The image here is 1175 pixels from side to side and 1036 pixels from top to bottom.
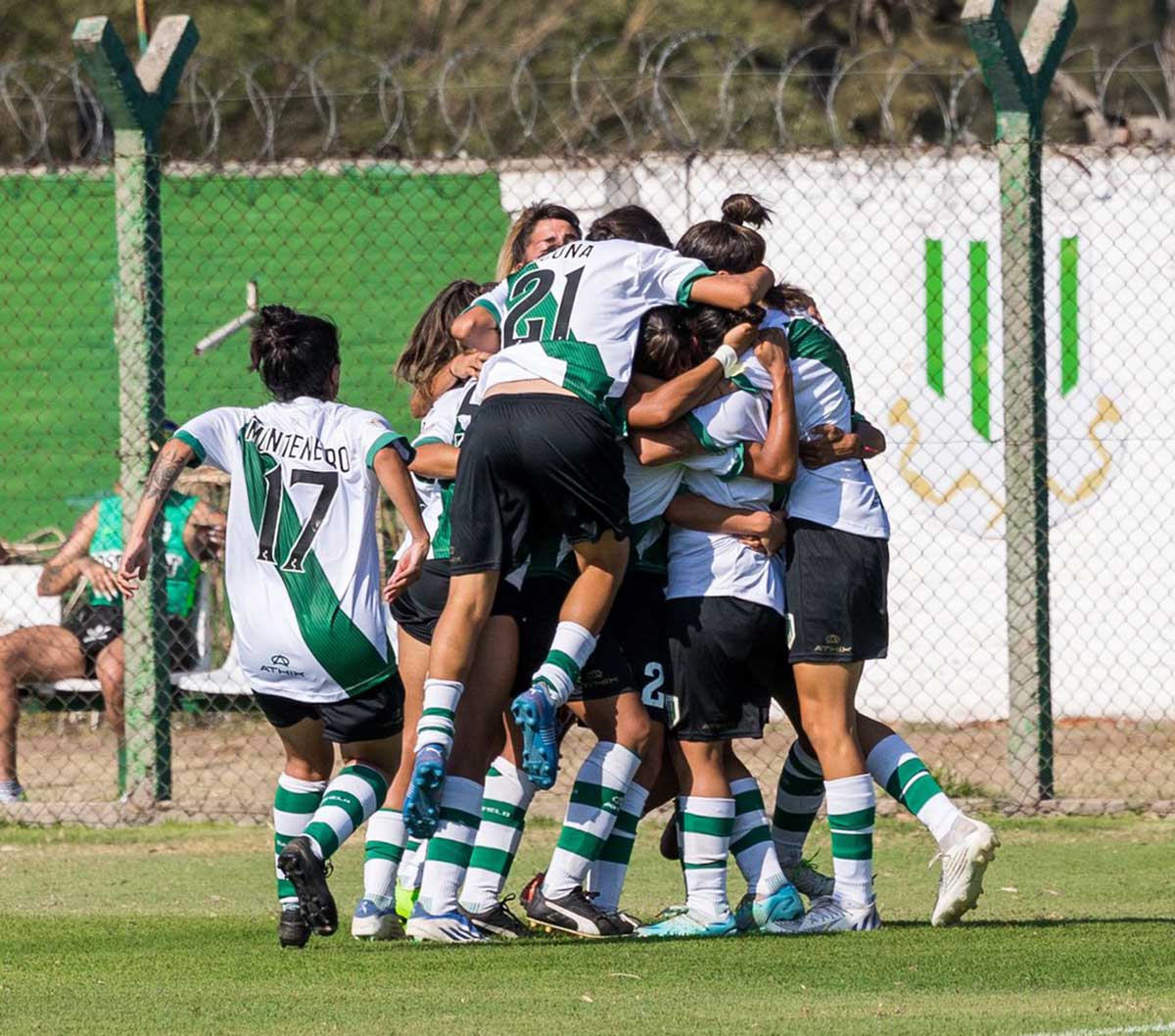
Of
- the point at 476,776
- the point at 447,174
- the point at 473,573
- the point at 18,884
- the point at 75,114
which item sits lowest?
the point at 18,884

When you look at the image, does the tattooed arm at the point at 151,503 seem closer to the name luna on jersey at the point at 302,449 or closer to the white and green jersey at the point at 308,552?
the white and green jersey at the point at 308,552

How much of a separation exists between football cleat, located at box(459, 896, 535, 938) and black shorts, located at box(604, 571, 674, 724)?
0.70 metres

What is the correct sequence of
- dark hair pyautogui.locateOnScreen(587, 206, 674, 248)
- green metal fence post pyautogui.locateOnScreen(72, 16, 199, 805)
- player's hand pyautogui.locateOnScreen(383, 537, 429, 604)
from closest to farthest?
player's hand pyautogui.locateOnScreen(383, 537, 429, 604) < dark hair pyautogui.locateOnScreen(587, 206, 674, 248) < green metal fence post pyautogui.locateOnScreen(72, 16, 199, 805)

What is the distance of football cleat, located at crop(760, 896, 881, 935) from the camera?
5.75 m

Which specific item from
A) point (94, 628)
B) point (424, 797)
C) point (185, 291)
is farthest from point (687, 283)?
point (185, 291)

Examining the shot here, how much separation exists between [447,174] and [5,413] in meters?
3.02

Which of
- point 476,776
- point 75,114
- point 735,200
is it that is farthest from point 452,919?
point 75,114

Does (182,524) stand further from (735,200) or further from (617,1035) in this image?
(617,1035)

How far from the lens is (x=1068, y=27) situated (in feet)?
27.8

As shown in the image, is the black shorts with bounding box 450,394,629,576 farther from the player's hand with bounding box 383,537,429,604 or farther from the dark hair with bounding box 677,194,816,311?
the dark hair with bounding box 677,194,816,311

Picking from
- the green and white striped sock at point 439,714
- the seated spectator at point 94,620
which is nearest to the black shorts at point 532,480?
the green and white striped sock at point 439,714

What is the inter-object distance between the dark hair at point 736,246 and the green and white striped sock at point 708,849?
1.47m

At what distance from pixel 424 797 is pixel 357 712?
0.55 metres

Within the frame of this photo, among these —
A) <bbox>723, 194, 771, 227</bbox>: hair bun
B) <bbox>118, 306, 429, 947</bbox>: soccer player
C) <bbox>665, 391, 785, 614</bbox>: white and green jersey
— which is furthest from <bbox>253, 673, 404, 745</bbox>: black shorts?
<bbox>723, 194, 771, 227</bbox>: hair bun
